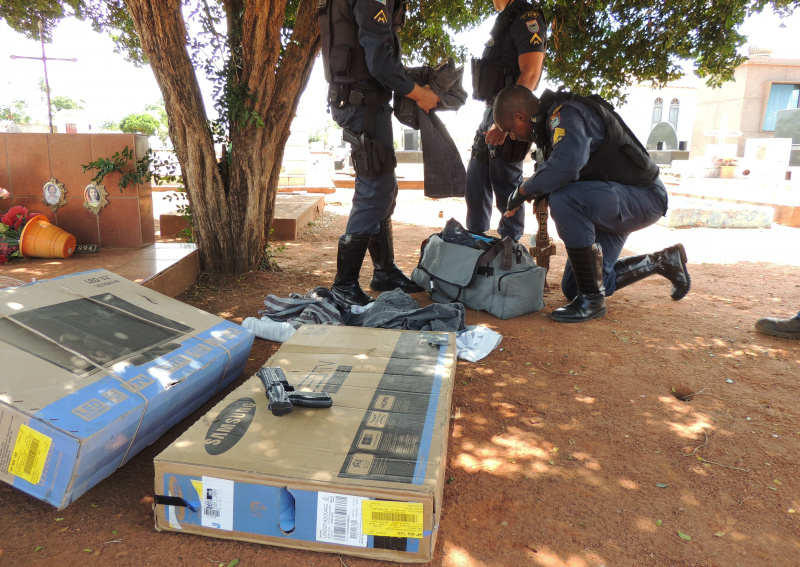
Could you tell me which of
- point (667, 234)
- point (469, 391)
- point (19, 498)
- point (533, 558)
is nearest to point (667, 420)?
point (469, 391)

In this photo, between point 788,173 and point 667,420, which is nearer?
point 667,420

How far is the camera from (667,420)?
194 cm

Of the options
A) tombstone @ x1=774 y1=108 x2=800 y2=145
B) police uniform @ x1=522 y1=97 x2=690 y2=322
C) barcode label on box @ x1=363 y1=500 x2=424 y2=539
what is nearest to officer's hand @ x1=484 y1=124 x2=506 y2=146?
police uniform @ x1=522 y1=97 x2=690 y2=322

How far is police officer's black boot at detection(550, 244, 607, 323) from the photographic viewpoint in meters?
2.96

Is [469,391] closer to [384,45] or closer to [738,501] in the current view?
[738,501]

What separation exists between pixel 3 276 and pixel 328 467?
103 inches

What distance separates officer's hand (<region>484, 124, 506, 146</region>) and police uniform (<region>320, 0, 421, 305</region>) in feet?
2.10

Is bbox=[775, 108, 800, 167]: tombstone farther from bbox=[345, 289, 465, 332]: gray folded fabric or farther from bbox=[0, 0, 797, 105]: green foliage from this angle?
bbox=[345, 289, 465, 332]: gray folded fabric

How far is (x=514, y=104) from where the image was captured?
2963mm

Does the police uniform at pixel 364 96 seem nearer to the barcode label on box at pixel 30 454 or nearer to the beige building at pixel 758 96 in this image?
the barcode label on box at pixel 30 454

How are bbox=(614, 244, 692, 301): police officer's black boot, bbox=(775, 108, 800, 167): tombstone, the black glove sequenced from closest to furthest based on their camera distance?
the black glove < bbox=(614, 244, 692, 301): police officer's black boot < bbox=(775, 108, 800, 167): tombstone

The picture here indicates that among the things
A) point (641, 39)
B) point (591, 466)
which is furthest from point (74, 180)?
point (641, 39)

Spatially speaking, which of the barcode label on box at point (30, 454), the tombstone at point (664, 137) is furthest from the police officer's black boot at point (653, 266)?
the tombstone at point (664, 137)

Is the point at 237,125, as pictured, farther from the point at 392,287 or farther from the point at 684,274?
the point at 684,274
